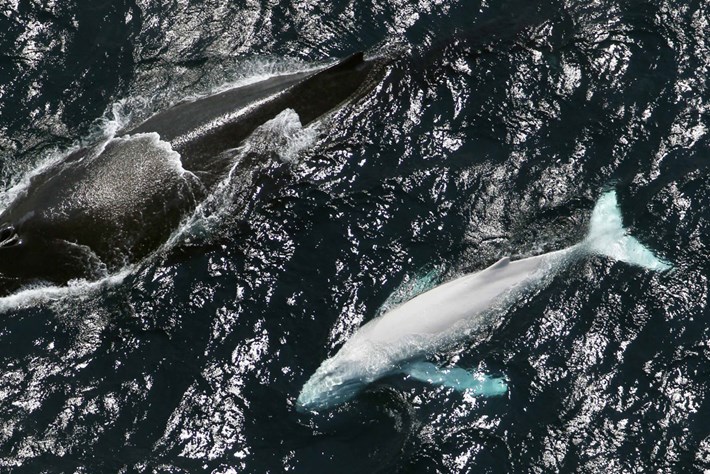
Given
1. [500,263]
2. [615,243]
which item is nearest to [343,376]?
[500,263]

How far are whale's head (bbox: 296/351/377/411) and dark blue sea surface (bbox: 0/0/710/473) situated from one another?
0.68 feet

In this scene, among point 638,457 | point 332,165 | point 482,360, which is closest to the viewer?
point 638,457

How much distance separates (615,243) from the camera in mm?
20656

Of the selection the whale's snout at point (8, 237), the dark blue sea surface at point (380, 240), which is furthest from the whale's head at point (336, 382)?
the whale's snout at point (8, 237)

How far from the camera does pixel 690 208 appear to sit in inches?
842

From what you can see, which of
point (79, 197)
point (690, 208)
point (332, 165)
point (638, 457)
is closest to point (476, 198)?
point (332, 165)

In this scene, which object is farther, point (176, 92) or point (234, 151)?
point (176, 92)

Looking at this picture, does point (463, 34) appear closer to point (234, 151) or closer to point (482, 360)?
point (234, 151)

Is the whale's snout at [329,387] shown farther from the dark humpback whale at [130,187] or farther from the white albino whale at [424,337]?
the dark humpback whale at [130,187]

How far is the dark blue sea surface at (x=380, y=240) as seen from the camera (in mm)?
18094

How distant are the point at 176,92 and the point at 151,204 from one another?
3976mm

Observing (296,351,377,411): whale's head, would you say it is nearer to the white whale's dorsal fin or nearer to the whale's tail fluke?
the white whale's dorsal fin

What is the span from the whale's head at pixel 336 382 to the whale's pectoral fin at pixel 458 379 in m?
0.85

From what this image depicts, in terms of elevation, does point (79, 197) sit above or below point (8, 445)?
above
